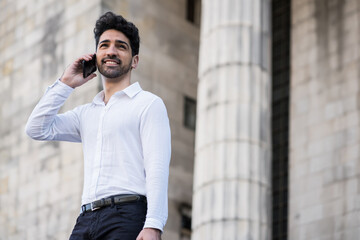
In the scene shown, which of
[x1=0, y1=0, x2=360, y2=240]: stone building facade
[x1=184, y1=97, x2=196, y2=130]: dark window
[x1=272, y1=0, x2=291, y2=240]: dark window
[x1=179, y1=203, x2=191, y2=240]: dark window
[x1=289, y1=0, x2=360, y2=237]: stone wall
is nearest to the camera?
[x1=0, y1=0, x2=360, y2=240]: stone building facade

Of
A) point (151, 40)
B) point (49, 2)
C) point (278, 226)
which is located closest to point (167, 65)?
point (151, 40)

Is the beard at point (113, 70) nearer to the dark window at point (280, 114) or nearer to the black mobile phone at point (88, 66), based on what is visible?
the black mobile phone at point (88, 66)

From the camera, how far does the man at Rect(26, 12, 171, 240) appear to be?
5.89 meters

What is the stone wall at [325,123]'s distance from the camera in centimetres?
2553

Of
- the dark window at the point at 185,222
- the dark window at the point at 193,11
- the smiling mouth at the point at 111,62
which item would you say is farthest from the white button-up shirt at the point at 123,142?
the dark window at the point at 193,11

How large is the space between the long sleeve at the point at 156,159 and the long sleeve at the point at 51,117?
718 mm

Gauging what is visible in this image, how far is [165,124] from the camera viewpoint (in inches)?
243

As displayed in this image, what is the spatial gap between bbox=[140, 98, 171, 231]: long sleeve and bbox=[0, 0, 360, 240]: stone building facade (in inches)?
599

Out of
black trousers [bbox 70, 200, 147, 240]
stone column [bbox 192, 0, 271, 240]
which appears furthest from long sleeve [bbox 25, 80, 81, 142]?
stone column [bbox 192, 0, 271, 240]

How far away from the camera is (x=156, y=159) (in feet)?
19.6

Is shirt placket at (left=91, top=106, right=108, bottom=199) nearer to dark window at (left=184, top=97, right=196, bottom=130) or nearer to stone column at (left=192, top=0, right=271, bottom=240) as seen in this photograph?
stone column at (left=192, top=0, right=271, bottom=240)

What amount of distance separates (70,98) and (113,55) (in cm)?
2110

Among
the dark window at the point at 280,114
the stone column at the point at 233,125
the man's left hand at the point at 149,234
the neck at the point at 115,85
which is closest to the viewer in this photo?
the man's left hand at the point at 149,234

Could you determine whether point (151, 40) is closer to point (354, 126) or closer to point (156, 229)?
point (354, 126)
